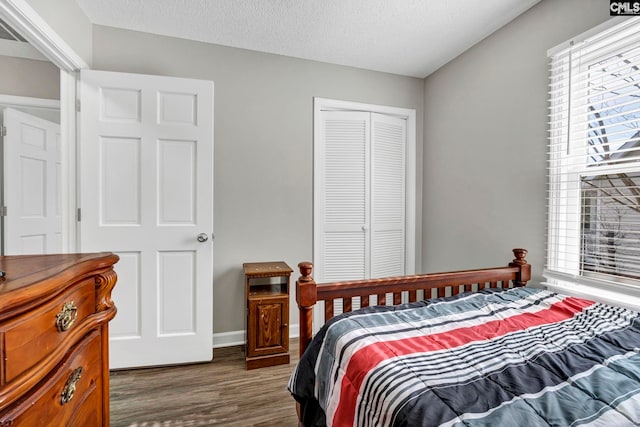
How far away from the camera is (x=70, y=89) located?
2.04 m

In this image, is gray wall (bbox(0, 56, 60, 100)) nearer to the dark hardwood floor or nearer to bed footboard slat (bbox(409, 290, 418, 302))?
the dark hardwood floor

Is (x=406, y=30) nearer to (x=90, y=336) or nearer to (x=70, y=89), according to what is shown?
(x=70, y=89)

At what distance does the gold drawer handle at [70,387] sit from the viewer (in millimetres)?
819

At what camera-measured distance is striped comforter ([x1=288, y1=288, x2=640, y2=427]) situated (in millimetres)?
767

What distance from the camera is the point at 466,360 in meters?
1.00

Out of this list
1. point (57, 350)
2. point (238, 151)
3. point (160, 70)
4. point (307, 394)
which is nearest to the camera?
point (57, 350)

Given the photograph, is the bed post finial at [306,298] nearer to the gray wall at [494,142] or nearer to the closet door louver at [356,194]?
the closet door louver at [356,194]

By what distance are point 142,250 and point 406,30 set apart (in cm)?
257

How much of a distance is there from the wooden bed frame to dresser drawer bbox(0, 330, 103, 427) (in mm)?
793

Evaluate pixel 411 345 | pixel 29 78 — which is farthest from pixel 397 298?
pixel 29 78

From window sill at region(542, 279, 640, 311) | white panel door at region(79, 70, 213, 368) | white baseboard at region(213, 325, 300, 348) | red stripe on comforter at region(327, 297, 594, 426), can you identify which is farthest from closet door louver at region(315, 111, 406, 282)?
red stripe on comforter at region(327, 297, 594, 426)

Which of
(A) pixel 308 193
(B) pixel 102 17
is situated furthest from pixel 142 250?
(B) pixel 102 17

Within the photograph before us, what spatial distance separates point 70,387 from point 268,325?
1.46 m

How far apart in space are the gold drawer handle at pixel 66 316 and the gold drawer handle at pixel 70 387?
165mm
